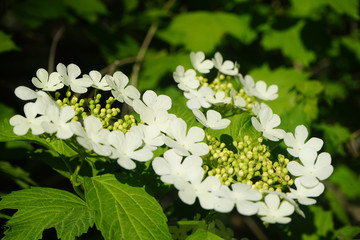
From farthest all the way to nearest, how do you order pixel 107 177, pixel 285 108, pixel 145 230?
pixel 285 108, pixel 107 177, pixel 145 230

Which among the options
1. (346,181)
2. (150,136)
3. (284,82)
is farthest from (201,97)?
(346,181)

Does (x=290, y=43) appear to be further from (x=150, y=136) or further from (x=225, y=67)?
(x=150, y=136)

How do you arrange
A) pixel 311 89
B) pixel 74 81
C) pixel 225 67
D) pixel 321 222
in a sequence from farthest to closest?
pixel 311 89 → pixel 321 222 → pixel 225 67 → pixel 74 81

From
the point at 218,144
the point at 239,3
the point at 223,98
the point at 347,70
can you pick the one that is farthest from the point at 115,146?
the point at 347,70

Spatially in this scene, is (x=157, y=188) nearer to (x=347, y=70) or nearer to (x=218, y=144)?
(x=218, y=144)

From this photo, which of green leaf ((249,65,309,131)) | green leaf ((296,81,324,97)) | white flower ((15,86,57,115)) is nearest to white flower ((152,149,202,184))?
white flower ((15,86,57,115))

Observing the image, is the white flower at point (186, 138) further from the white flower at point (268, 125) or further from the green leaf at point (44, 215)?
the green leaf at point (44, 215)
